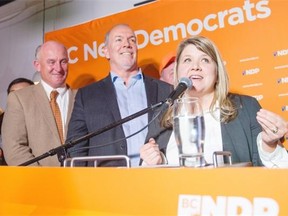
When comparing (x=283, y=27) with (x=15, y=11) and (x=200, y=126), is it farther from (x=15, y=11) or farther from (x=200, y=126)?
(x=15, y=11)

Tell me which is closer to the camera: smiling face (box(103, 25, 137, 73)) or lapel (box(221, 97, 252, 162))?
lapel (box(221, 97, 252, 162))

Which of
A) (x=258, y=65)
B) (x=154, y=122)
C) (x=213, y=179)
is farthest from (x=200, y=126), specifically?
(x=258, y=65)

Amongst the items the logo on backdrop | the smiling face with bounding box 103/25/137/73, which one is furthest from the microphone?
the logo on backdrop

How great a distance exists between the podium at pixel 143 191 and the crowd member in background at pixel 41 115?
1557 mm

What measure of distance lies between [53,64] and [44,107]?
0.34 meters

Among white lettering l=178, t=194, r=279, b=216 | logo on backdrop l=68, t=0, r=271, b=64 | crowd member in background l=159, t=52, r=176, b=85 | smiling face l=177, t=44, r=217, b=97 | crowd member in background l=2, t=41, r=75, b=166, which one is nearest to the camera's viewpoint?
white lettering l=178, t=194, r=279, b=216

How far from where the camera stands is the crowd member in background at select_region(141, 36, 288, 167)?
1.38 m

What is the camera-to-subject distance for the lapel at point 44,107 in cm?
268

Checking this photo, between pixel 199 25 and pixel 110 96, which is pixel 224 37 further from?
pixel 110 96

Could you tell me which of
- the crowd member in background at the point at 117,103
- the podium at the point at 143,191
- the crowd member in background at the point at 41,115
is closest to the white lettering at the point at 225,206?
the podium at the point at 143,191

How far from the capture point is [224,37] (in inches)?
115

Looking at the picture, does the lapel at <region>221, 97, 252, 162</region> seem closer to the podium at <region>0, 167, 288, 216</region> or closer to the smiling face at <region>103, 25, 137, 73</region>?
the podium at <region>0, 167, 288, 216</region>

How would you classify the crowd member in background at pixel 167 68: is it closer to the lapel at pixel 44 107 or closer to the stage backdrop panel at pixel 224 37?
the stage backdrop panel at pixel 224 37

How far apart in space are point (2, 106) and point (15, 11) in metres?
1.18
